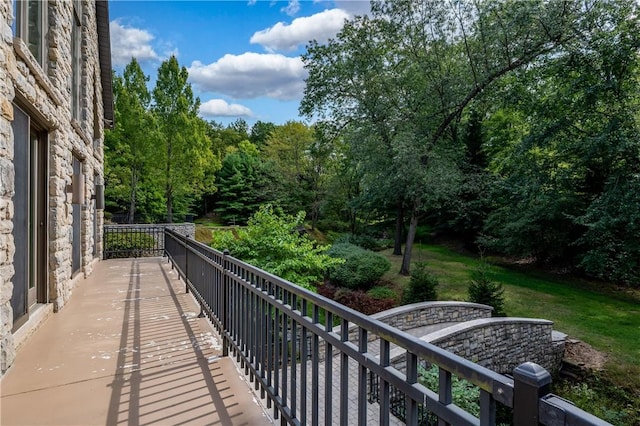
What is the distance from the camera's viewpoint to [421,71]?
12.2 m

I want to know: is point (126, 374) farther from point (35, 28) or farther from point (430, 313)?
point (430, 313)

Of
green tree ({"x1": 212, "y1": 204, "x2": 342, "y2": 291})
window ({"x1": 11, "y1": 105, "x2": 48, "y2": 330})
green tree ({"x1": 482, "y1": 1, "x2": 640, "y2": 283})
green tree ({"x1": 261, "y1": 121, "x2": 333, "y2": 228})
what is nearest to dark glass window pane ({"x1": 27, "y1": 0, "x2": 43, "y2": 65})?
window ({"x1": 11, "y1": 105, "x2": 48, "y2": 330})

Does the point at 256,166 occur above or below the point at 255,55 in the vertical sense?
below

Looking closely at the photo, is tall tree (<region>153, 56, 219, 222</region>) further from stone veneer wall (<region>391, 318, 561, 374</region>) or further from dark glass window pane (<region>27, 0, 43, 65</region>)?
stone veneer wall (<region>391, 318, 561, 374</region>)

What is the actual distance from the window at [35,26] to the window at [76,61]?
7.35 ft

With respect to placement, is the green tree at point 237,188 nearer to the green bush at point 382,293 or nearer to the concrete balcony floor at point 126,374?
the green bush at point 382,293

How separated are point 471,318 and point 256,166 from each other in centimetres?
Answer: 2167

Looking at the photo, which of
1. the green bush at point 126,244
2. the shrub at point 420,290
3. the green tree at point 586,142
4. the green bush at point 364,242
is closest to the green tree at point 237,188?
the green bush at point 364,242

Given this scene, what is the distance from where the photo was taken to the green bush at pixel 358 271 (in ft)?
34.8

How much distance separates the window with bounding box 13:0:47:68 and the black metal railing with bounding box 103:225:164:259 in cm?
842

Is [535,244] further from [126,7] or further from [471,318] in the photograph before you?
[126,7]

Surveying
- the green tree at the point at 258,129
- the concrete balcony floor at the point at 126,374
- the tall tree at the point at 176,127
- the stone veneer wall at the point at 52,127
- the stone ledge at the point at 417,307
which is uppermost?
the green tree at the point at 258,129

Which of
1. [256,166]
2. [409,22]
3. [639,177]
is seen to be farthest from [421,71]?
[256,166]

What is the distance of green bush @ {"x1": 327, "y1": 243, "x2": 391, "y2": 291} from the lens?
10602mm
